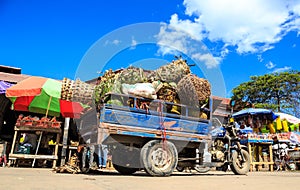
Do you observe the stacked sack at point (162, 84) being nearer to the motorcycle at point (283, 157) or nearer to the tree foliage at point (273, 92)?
the motorcycle at point (283, 157)

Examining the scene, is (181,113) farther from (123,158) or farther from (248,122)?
(248,122)

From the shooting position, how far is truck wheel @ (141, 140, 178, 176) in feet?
20.5

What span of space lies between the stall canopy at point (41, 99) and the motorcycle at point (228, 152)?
15.4 feet

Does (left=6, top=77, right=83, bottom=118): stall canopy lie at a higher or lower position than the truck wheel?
higher

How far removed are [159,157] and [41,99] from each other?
5258 millimetres

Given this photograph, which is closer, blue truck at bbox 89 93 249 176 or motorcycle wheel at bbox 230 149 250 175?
blue truck at bbox 89 93 249 176

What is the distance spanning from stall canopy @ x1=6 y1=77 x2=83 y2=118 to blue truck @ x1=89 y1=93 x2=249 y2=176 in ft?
11.0

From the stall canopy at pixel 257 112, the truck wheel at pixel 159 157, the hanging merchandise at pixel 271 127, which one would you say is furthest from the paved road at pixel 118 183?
the hanging merchandise at pixel 271 127

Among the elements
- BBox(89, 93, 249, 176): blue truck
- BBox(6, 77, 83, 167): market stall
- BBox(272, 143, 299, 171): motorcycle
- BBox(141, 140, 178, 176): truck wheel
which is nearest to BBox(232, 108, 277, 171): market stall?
BBox(272, 143, 299, 171): motorcycle

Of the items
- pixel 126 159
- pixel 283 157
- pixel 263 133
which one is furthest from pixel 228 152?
pixel 283 157

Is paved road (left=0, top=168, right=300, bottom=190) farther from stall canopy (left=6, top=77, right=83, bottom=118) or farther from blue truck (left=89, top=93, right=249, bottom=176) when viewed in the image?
stall canopy (left=6, top=77, right=83, bottom=118)

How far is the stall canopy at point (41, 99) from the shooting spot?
31.1 feet

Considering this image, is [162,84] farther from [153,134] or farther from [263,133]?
[263,133]

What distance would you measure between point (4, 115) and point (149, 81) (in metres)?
8.49
